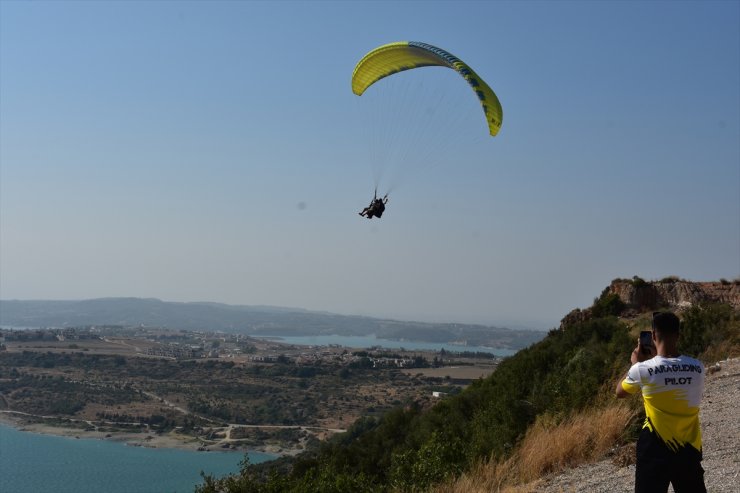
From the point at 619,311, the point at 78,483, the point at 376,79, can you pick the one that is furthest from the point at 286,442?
the point at 376,79

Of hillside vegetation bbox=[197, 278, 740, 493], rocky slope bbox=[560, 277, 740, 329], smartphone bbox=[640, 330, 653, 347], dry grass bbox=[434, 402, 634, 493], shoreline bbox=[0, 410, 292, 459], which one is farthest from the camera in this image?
shoreline bbox=[0, 410, 292, 459]

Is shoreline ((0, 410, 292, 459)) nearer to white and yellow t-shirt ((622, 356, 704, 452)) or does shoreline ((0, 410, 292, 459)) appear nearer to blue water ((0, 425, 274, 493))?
blue water ((0, 425, 274, 493))

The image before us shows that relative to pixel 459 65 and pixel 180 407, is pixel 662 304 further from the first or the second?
pixel 180 407

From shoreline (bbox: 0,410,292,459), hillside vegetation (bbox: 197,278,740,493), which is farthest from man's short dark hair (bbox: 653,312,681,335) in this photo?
shoreline (bbox: 0,410,292,459)

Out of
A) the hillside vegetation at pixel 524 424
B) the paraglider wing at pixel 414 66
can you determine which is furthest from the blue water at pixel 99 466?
the paraglider wing at pixel 414 66

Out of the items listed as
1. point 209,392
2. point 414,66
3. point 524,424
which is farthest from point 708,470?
point 209,392

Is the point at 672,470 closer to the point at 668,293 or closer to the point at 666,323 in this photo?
the point at 666,323
